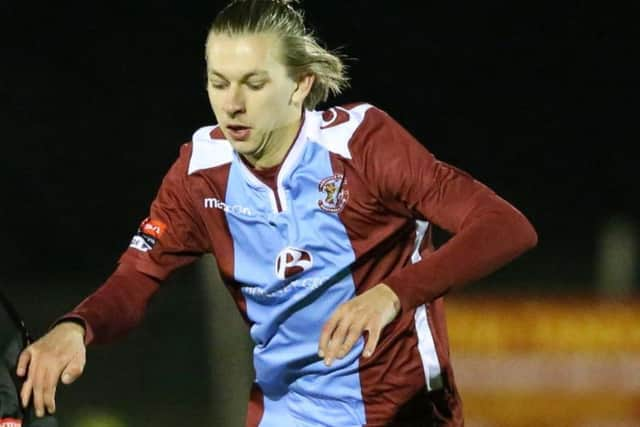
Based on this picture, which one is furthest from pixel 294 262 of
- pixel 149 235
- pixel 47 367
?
pixel 47 367

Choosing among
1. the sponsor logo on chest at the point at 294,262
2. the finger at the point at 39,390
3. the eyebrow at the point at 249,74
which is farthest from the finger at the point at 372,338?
the eyebrow at the point at 249,74

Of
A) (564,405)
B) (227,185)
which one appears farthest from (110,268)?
(227,185)

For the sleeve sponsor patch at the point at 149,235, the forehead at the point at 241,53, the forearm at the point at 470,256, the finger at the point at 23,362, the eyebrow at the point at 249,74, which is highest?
the forehead at the point at 241,53

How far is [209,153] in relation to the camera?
372cm

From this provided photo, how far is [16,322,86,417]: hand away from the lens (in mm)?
3059

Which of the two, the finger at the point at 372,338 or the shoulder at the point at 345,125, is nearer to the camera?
the finger at the point at 372,338

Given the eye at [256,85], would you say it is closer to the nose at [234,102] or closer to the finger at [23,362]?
the nose at [234,102]

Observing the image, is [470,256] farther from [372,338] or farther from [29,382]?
[29,382]

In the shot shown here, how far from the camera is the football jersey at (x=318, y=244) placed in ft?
11.6

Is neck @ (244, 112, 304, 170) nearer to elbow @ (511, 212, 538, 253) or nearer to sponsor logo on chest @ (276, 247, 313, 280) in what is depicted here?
sponsor logo on chest @ (276, 247, 313, 280)

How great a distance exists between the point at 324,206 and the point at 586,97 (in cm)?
927

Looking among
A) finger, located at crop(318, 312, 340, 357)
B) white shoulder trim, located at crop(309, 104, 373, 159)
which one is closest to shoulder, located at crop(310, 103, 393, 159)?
white shoulder trim, located at crop(309, 104, 373, 159)

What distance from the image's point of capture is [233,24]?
3.53 m

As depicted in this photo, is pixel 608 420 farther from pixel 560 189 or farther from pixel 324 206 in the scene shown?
pixel 560 189
